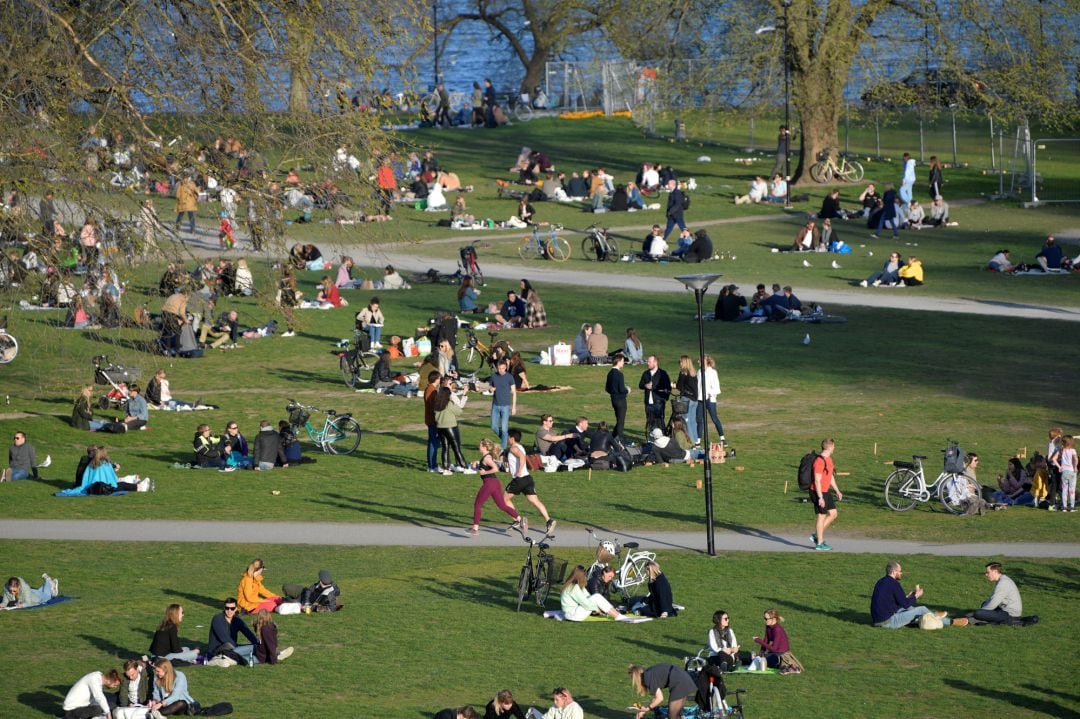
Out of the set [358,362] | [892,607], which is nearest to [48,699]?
[892,607]

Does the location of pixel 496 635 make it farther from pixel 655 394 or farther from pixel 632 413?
pixel 632 413

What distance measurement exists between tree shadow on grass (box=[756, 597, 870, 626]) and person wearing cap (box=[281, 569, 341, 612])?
224 inches

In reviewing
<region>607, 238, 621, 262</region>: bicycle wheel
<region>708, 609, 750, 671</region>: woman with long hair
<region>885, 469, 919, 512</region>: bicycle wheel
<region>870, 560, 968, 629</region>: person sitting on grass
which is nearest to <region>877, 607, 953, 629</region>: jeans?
<region>870, 560, 968, 629</region>: person sitting on grass

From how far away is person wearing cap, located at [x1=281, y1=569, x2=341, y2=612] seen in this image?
Result: 71.3 ft

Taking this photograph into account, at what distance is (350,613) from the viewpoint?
2164cm

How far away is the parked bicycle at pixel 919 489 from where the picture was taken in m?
26.0

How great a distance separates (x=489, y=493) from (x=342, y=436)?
6.70 meters

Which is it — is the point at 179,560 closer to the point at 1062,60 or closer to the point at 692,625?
the point at 692,625

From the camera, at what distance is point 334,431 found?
31.1 m

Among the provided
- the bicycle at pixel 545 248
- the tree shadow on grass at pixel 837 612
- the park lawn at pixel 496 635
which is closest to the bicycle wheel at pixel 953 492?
the park lawn at pixel 496 635

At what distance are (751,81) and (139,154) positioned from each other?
38.9 metres

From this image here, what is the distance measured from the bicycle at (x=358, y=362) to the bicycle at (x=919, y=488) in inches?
526

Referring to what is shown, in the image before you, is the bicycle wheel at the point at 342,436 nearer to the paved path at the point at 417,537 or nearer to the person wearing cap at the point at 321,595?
the paved path at the point at 417,537

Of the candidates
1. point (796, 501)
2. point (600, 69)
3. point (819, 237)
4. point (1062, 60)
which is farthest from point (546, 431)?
point (600, 69)
